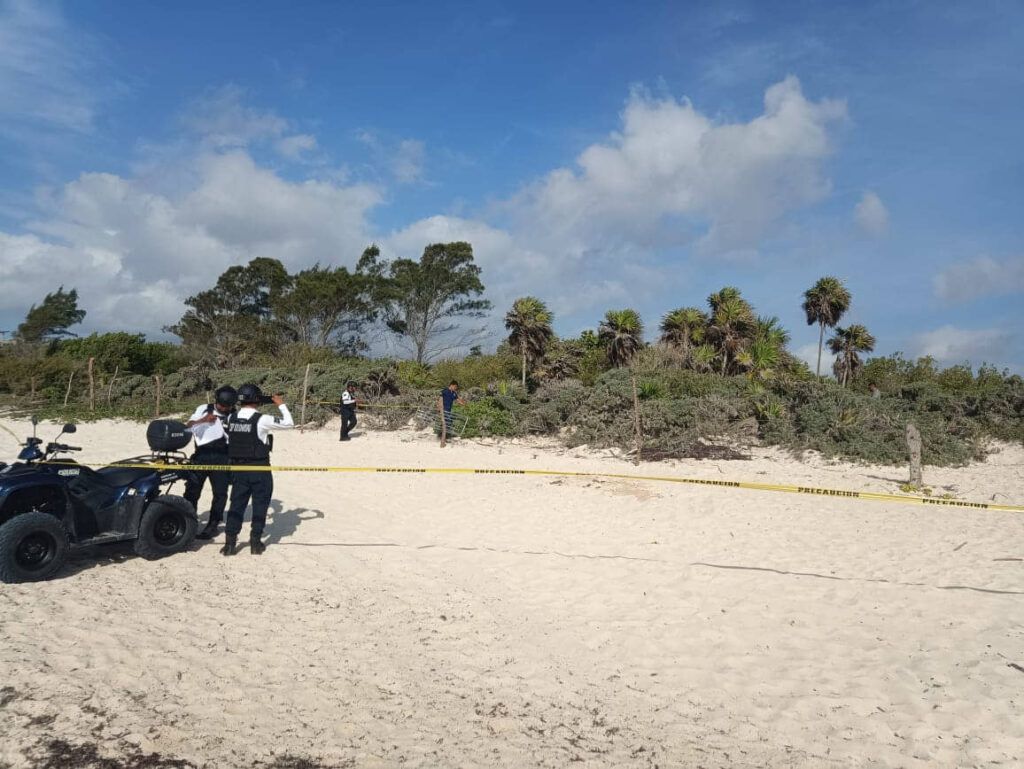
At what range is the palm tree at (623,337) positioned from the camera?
25125 millimetres

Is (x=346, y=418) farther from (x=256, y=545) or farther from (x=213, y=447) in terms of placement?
(x=256, y=545)

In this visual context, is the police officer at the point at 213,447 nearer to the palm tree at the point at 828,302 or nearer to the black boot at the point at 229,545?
the black boot at the point at 229,545

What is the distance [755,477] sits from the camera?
13.0 meters

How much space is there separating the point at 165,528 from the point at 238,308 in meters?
38.6

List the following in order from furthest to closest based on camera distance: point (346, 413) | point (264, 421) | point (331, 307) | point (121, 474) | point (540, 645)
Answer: point (331, 307), point (346, 413), point (264, 421), point (121, 474), point (540, 645)

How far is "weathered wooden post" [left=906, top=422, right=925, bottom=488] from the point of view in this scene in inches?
453

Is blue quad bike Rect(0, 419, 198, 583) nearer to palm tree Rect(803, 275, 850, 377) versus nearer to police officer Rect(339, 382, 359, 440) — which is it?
police officer Rect(339, 382, 359, 440)

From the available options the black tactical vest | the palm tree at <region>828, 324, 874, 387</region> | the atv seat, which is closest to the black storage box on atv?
the atv seat

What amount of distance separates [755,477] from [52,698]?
11957 mm

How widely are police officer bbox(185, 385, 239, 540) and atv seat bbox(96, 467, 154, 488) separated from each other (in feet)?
2.02

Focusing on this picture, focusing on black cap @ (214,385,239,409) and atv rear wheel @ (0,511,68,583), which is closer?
atv rear wheel @ (0,511,68,583)

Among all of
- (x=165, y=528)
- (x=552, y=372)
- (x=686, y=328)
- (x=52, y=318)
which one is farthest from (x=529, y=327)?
(x=52, y=318)

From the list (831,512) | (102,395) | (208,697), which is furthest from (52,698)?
(102,395)

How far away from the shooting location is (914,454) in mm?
11539
